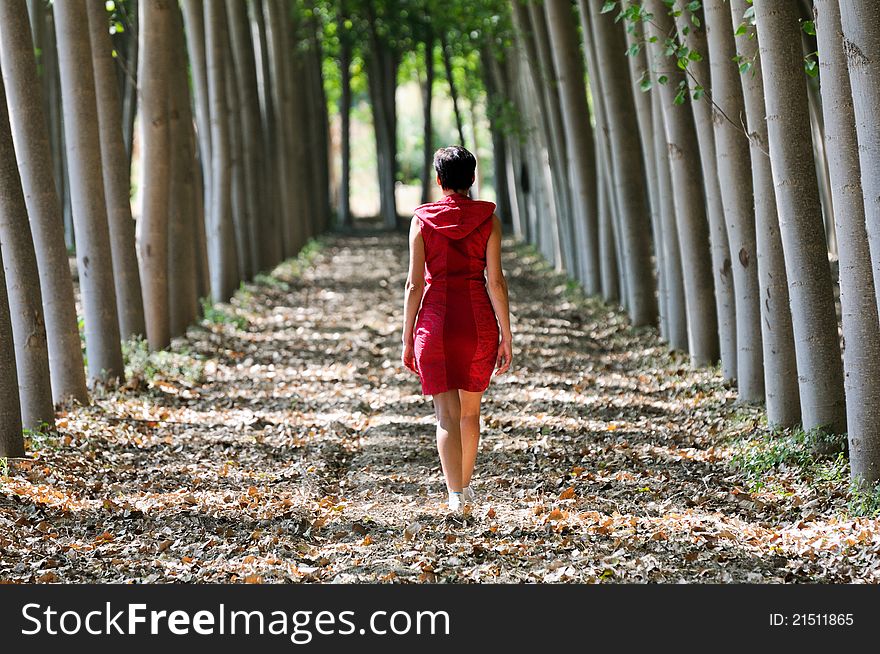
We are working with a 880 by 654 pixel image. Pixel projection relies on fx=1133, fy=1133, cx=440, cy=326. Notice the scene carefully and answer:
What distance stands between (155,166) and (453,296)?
23.4ft

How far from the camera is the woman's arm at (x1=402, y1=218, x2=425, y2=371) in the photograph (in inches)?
251

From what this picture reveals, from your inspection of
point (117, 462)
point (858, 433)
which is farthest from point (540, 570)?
point (117, 462)

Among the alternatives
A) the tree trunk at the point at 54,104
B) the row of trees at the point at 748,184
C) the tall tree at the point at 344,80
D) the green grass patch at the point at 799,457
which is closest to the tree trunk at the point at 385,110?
the tall tree at the point at 344,80

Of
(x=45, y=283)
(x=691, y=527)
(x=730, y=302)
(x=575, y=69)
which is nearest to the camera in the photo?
(x=691, y=527)

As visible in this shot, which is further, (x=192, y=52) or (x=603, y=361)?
(x=192, y=52)

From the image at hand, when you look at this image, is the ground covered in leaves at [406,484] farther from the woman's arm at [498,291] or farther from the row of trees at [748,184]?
the woman's arm at [498,291]

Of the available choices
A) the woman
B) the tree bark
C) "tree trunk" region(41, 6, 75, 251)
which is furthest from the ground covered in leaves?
"tree trunk" region(41, 6, 75, 251)

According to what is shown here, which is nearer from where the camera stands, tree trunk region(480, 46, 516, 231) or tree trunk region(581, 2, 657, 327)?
tree trunk region(581, 2, 657, 327)

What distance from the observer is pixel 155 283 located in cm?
1278

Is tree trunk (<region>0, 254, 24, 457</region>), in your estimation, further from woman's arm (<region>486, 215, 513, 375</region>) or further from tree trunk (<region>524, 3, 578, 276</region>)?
tree trunk (<region>524, 3, 578, 276</region>)

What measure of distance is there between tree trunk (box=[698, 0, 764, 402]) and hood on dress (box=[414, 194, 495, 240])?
3250 mm

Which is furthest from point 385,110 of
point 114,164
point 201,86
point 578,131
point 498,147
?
point 114,164

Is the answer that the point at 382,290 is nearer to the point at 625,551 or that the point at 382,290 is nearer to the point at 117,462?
the point at 117,462

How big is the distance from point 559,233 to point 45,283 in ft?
46.9
